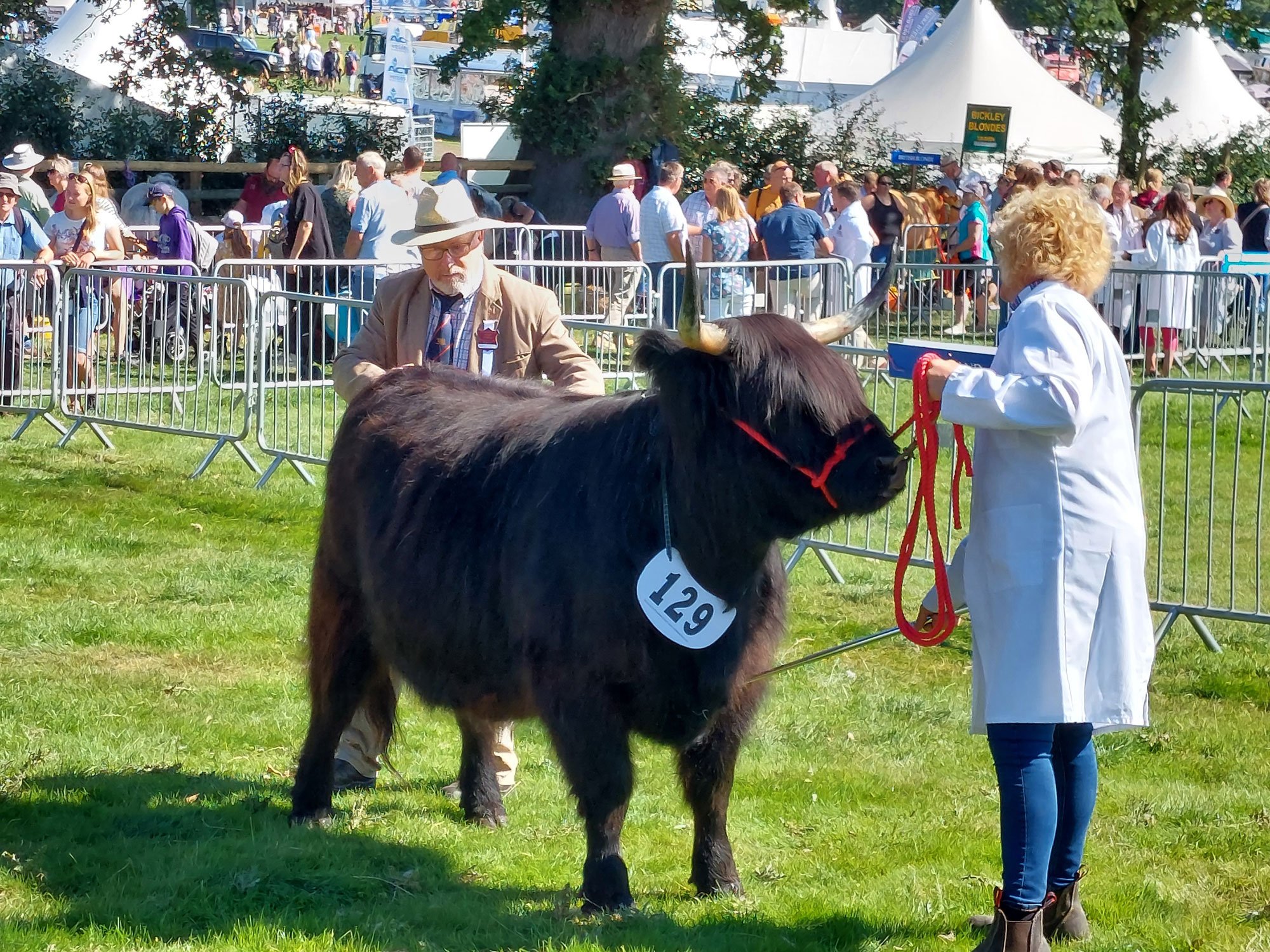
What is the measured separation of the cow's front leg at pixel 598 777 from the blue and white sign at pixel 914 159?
2513 centimetres

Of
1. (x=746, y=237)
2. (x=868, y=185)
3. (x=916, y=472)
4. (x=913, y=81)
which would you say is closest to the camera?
(x=916, y=472)

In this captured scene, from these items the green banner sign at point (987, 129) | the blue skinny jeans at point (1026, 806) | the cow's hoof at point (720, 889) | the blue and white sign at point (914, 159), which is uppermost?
the green banner sign at point (987, 129)

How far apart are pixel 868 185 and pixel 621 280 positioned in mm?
8376

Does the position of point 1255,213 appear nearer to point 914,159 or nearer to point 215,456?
point 914,159

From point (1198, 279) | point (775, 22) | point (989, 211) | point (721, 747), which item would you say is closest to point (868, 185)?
point (989, 211)

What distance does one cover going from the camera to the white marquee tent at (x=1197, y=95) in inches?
1377

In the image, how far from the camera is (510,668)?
4684 mm

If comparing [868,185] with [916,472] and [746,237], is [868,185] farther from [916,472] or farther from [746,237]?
[916,472]

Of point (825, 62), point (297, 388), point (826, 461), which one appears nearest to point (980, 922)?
point (826, 461)

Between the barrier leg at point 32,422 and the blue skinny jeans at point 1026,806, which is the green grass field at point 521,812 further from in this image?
the barrier leg at point 32,422

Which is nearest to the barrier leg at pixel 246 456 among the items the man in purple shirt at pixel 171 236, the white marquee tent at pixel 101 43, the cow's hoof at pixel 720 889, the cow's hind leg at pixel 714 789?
the man in purple shirt at pixel 171 236

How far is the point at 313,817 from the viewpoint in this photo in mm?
5496

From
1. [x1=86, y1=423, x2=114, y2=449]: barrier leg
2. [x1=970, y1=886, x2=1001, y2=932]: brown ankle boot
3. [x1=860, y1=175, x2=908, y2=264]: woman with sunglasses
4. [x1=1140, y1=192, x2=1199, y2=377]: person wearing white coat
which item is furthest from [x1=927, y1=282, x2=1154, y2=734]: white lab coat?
[x1=860, y1=175, x2=908, y2=264]: woman with sunglasses

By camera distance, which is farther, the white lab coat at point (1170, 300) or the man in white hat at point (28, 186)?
the man in white hat at point (28, 186)
